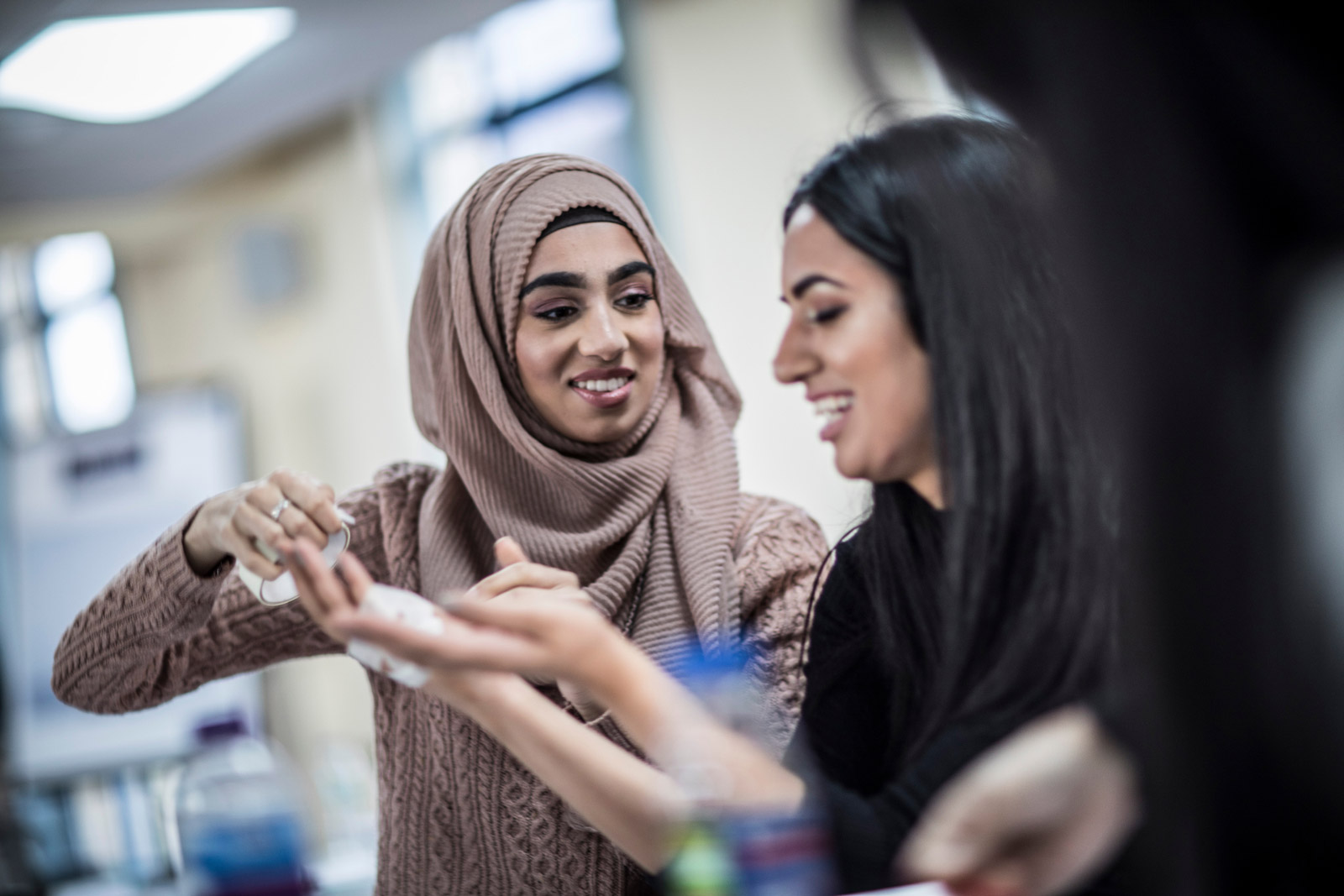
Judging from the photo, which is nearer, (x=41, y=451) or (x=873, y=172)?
(x=873, y=172)

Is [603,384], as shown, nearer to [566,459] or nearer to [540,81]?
[566,459]

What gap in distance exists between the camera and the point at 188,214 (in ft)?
8.72

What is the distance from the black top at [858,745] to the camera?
53 cm

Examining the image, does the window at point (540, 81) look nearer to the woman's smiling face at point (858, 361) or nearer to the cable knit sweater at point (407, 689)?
the cable knit sweater at point (407, 689)

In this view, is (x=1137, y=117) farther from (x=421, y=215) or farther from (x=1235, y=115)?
(x=421, y=215)

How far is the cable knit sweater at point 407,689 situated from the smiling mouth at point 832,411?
0.15 m

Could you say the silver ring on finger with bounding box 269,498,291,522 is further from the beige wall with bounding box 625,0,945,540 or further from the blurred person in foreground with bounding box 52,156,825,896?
the beige wall with bounding box 625,0,945,540

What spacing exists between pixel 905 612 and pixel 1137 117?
0.98 feet

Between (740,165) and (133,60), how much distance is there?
0.87 meters

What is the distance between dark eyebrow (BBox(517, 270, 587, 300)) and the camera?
0.69 m

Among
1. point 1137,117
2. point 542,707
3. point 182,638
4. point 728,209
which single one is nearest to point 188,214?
point 728,209

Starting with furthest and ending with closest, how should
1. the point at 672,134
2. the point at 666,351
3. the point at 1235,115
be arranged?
the point at 672,134 < the point at 666,351 < the point at 1235,115

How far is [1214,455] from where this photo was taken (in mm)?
439

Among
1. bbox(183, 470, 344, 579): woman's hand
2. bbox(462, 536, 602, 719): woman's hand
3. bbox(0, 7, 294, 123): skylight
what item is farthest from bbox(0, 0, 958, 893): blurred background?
bbox(183, 470, 344, 579): woman's hand
